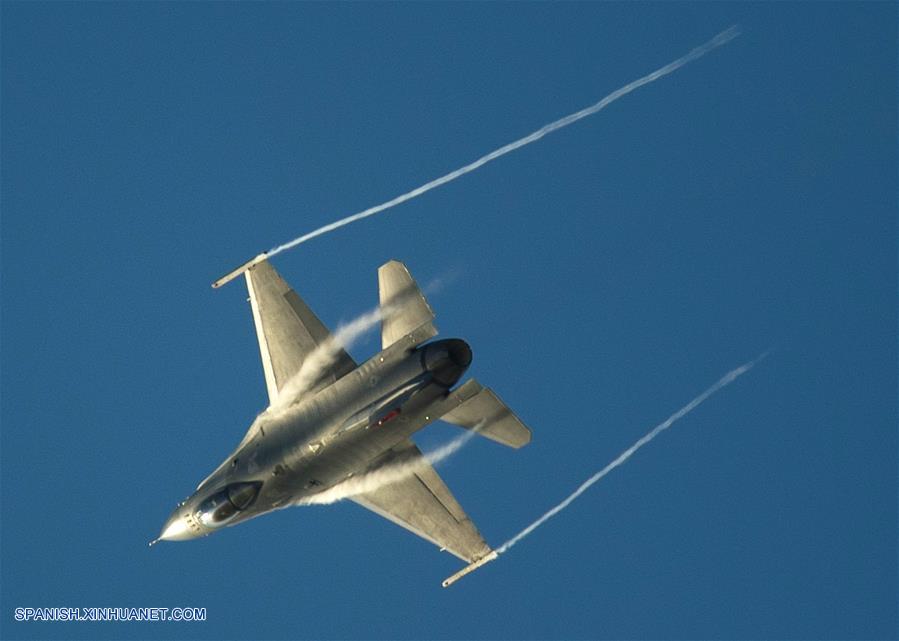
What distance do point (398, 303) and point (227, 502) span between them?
770cm

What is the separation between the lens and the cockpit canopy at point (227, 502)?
45375 millimetres

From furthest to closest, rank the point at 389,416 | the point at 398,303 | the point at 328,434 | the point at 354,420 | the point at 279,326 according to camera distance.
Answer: the point at 279,326
the point at 398,303
the point at 328,434
the point at 354,420
the point at 389,416

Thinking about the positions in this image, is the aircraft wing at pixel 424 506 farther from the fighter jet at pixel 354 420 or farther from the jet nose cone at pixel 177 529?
the jet nose cone at pixel 177 529

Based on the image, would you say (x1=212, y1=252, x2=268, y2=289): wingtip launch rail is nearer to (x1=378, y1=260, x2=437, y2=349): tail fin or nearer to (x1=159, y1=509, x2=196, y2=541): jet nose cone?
(x1=378, y1=260, x2=437, y2=349): tail fin

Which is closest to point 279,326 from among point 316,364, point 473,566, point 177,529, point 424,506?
point 316,364

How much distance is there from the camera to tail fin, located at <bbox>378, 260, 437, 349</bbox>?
4459 centimetres

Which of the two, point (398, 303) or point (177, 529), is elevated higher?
point (398, 303)

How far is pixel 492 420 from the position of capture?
45562mm

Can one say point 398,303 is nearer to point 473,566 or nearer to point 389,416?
point 389,416

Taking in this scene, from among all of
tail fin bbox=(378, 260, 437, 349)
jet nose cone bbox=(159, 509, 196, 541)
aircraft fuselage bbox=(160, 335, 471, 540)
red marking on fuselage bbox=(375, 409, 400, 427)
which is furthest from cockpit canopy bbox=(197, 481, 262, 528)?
tail fin bbox=(378, 260, 437, 349)

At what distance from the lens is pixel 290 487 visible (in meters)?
45.9

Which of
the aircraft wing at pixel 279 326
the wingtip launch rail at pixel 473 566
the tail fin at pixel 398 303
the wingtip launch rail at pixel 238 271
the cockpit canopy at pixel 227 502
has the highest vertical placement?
the wingtip launch rail at pixel 238 271

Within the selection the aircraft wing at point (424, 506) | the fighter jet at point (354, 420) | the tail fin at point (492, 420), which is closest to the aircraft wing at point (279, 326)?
the fighter jet at point (354, 420)

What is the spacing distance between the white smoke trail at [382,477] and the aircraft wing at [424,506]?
6 cm
